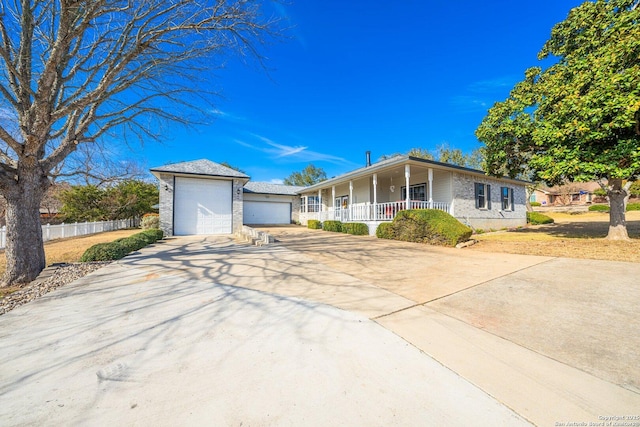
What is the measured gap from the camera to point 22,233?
488cm

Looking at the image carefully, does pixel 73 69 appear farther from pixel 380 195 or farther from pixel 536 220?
pixel 536 220

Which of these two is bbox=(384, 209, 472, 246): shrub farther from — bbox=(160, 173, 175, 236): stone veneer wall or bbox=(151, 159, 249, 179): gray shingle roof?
bbox=(160, 173, 175, 236): stone veneer wall

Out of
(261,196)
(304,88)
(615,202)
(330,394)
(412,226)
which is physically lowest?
(330,394)

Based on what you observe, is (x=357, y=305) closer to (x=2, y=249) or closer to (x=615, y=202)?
(x=615, y=202)

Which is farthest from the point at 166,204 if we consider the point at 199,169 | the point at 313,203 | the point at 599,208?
the point at 599,208

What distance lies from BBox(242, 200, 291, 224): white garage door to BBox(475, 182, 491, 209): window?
575 inches

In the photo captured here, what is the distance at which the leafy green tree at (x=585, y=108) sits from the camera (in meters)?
6.91

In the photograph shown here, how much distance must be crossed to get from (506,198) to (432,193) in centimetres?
591

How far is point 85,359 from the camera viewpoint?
2211 mm

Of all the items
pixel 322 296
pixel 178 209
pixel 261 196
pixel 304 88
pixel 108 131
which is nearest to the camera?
pixel 322 296

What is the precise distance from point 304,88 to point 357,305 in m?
14.5

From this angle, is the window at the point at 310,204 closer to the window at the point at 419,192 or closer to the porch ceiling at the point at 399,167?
the porch ceiling at the point at 399,167

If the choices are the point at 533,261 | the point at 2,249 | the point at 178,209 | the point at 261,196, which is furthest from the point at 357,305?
the point at 261,196

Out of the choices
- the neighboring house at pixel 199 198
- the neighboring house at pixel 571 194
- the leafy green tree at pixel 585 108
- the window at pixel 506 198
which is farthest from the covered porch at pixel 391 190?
the neighboring house at pixel 571 194
